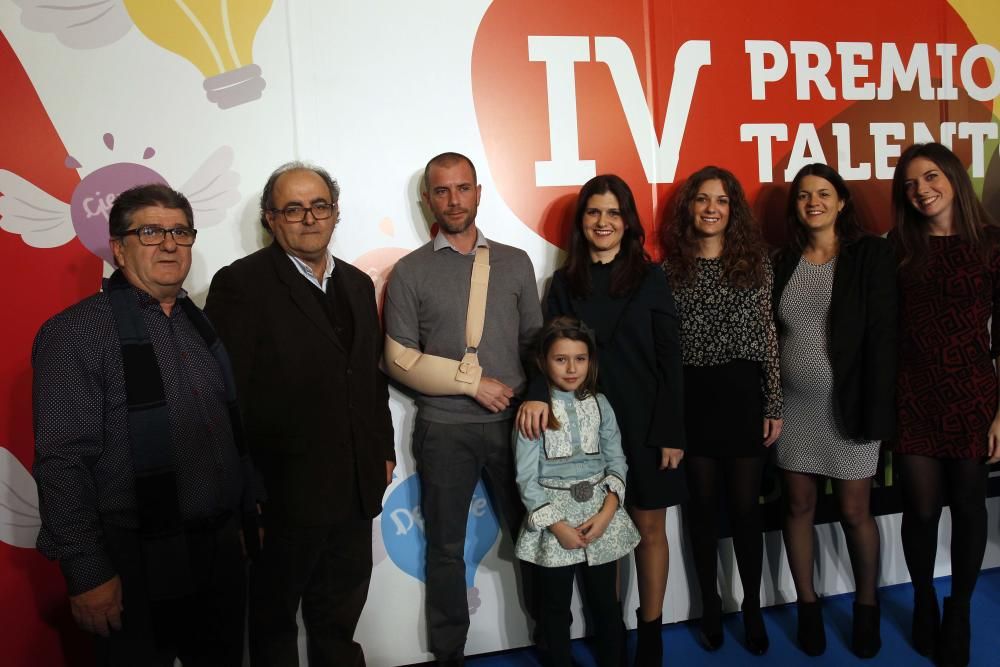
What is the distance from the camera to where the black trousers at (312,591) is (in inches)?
87.4

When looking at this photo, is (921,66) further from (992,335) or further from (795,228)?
(992,335)

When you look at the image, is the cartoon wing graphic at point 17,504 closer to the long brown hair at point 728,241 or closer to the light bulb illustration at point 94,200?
the light bulb illustration at point 94,200

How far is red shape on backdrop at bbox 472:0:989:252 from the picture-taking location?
2.73m

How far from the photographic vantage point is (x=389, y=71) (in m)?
2.63

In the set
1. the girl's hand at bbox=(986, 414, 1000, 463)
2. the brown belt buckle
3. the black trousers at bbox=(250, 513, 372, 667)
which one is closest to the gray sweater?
the brown belt buckle

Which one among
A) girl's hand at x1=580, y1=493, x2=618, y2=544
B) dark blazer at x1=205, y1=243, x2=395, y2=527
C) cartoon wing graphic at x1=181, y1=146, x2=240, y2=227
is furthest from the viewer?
cartoon wing graphic at x1=181, y1=146, x2=240, y2=227

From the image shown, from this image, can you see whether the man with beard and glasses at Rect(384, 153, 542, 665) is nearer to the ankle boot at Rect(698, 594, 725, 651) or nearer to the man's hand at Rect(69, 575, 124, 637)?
the ankle boot at Rect(698, 594, 725, 651)

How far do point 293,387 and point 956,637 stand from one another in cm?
264

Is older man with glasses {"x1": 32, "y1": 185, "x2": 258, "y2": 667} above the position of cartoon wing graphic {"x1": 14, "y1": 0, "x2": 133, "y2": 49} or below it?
below

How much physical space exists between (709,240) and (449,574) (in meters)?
1.70

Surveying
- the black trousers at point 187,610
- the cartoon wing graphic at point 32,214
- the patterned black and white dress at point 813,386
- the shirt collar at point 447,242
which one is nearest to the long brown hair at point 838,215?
the patterned black and white dress at point 813,386

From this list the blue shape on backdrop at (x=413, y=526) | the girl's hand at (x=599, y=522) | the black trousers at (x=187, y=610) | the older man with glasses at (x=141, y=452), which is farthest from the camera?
the blue shape on backdrop at (x=413, y=526)

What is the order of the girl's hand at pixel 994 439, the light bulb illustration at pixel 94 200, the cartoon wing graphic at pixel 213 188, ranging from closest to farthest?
1. the girl's hand at pixel 994 439
2. the light bulb illustration at pixel 94 200
3. the cartoon wing graphic at pixel 213 188

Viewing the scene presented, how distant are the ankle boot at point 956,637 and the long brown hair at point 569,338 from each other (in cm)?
164
